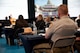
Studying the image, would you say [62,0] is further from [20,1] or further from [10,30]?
[10,30]

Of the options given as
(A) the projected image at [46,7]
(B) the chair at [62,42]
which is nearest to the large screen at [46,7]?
(A) the projected image at [46,7]

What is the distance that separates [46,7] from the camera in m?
13.9

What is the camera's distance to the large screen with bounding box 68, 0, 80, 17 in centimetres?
1409

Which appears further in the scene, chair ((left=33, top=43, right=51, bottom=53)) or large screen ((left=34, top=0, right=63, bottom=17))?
large screen ((left=34, top=0, right=63, bottom=17))

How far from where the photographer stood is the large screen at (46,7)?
1366 centimetres

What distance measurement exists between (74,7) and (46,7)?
1.90 m

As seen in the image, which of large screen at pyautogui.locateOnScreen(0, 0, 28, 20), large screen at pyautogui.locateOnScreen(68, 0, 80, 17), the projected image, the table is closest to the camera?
the table

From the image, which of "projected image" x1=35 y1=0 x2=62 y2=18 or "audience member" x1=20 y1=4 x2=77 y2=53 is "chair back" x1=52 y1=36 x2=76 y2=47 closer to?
"audience member" x1=20 y1=4 x2=77 y2=53

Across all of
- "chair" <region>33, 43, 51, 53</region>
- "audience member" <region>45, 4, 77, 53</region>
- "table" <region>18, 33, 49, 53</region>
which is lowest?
"chair" <region>33, 43, 51, 53</region>

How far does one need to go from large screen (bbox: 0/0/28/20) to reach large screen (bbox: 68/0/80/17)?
9.75 feet

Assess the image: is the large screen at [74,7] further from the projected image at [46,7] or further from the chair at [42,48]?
the chair at [42,48]

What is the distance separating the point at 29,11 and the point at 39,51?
932 centimetres

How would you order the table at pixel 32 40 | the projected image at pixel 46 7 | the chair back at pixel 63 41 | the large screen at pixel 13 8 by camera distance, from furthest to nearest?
1. the projected image at pixel 46 7
2. the large screen at pixel 13 8
3. the table at pixel 32 40
4. the chair back at pixel 63 41

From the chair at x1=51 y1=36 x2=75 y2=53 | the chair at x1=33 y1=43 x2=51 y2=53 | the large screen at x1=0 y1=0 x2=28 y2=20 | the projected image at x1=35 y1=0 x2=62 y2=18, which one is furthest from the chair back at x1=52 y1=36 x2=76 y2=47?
the projected image at x1=35 y1=0 x2=62 y2=18
